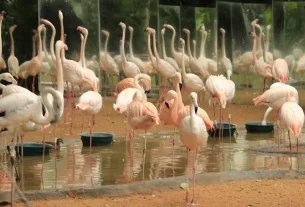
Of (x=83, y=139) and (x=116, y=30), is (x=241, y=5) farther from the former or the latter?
(x=83, y=139)

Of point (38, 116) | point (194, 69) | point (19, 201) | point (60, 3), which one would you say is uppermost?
point (60, 3)

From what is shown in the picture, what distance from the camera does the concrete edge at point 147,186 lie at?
740cm

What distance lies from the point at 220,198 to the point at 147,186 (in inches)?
29.8

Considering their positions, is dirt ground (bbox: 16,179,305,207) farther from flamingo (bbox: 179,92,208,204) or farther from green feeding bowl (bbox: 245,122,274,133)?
green feeding bowl (bbox: 245,122,274,133)

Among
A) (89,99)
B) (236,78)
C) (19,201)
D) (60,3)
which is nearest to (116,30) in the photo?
(60,3)

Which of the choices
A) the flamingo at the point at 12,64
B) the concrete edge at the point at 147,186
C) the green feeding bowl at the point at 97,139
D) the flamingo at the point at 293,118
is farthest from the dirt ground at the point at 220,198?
the flamingo at the point at 12,64

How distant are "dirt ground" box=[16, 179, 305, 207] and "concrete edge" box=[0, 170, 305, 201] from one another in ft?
0.23

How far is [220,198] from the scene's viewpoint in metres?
7.46

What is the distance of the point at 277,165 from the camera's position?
900cm

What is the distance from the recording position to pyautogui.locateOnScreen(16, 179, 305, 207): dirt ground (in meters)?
7.25

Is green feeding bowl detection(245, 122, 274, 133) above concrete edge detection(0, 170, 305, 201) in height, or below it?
above

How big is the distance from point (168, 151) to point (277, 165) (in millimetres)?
1730

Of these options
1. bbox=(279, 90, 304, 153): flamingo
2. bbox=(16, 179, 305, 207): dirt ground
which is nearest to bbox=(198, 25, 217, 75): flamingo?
bbox=(279, 90, 304, 153): flamingo

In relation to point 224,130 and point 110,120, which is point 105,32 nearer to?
point 110,120
